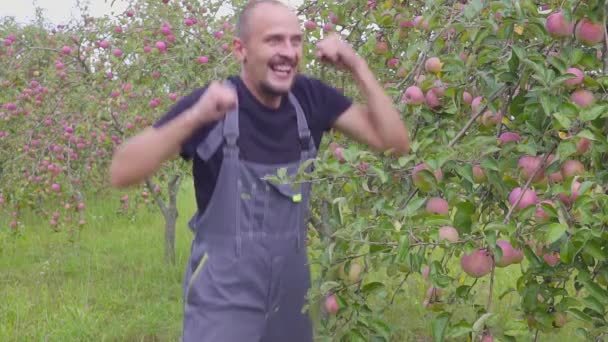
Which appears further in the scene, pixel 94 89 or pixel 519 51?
→ pixel 94 89

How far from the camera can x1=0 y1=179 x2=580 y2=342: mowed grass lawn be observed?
4.43 meters

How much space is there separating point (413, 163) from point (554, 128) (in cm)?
42

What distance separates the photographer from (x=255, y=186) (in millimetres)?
1779

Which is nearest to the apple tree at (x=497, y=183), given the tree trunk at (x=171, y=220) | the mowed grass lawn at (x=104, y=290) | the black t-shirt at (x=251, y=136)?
the black t-shirt at (x=251, y=136)

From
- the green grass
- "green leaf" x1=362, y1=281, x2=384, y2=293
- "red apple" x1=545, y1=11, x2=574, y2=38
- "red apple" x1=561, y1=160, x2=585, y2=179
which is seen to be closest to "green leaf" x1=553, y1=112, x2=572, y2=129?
"red apple" x1=561, y1=160, x2=585, y2=179

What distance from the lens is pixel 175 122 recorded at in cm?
158

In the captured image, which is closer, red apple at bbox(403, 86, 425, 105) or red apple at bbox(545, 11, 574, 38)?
red apple at bbox(545, 11, 574, 38)

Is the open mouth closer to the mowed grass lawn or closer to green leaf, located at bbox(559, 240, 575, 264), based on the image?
green leaf, located at bbox(559, 240, 575, 264)

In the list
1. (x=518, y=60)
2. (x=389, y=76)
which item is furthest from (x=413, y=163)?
(x=389, y=76)

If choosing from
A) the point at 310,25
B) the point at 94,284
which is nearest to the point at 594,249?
the point at 310,25

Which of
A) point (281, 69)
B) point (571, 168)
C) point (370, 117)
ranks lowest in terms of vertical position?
point (571, 168)

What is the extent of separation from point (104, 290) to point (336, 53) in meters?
4.07

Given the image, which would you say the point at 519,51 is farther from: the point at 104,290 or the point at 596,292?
the point at 104,290

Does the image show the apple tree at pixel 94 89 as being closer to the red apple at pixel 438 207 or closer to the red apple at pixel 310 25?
the red apple at pixel 310 25
